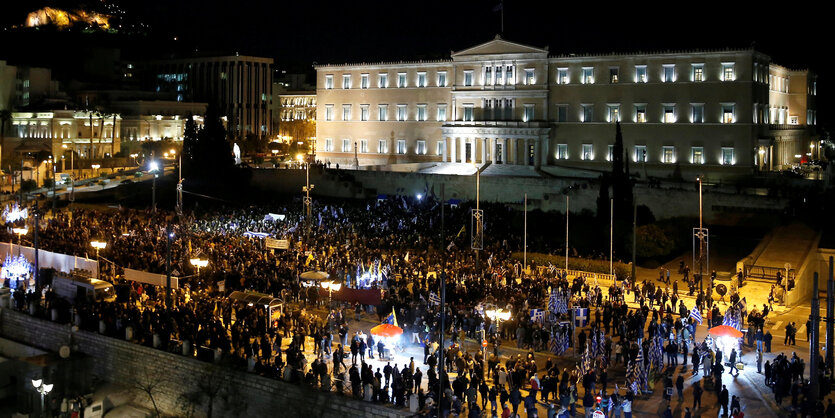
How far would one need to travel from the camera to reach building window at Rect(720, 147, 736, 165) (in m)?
54.8

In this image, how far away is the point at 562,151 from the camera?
61.7 metres

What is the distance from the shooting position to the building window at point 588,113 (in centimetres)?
5984

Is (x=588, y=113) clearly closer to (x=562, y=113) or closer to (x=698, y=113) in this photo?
(x=562, y=113)

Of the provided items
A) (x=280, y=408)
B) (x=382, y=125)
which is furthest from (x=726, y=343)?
(x=382, y=125)

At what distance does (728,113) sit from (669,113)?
3.88 m

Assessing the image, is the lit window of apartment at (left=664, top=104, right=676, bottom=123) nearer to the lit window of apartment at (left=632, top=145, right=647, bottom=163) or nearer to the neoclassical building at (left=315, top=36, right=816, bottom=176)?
the neoclassical building at (left=315, top=36, right=816, bottom=176)

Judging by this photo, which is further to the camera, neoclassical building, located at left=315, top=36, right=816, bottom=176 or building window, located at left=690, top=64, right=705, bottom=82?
building window, located at left=690, top=64, right=705, bottom=82

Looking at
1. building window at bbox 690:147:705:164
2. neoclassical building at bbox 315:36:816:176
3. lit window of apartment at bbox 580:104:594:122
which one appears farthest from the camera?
lit window of apartment at bbox 580:104:594:122

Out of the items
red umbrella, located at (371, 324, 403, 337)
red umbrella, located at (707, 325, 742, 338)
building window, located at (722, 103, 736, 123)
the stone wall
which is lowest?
the stone wall

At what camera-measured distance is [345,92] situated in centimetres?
7162

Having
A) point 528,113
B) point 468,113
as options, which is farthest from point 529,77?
point 468,113

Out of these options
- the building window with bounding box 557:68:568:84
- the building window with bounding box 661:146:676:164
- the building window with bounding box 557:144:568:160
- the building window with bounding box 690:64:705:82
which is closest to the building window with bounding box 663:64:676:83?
the building window with bounding box 690:64:705:82

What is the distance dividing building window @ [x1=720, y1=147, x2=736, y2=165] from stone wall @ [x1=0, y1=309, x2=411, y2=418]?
41.2 metres

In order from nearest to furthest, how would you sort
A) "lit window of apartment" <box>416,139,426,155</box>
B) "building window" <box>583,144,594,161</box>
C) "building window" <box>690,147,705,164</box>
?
"building window" <box>690,147,705,164</box> → "building window" <box>583,144,594,161</box> → "lit window of apartment" <box>416,139,426,155</box>
